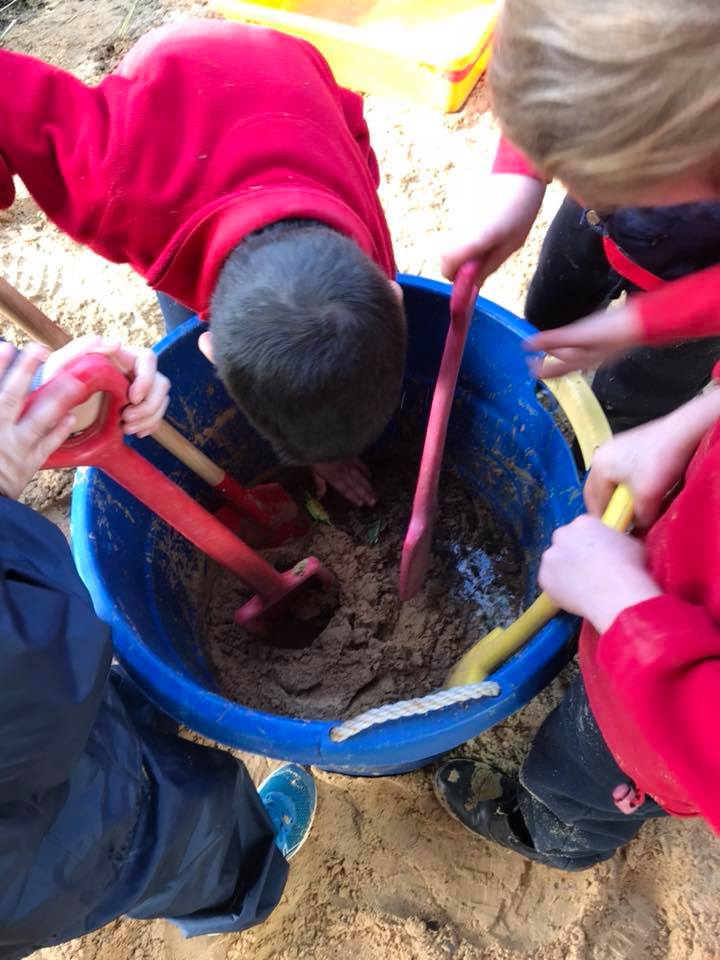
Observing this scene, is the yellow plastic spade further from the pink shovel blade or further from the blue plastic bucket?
the pink shovel blade

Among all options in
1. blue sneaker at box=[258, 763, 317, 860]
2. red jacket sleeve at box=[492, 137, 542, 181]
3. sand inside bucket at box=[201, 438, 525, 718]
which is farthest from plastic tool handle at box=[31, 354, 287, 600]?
red jacket sleeve at box=[492, 137, 542, 181]

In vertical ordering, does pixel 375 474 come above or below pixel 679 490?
below

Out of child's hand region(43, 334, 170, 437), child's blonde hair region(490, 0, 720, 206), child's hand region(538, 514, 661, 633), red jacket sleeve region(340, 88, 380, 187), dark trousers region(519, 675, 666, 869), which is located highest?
child's blonde hair region(490, 0, 720, 206)

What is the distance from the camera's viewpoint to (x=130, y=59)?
1036 millimetres

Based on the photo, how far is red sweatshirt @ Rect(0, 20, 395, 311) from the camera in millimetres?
878

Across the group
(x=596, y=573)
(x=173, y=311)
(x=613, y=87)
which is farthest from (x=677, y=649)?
(x=173, y=311)

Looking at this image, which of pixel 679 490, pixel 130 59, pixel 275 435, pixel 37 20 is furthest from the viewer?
pixel 37 20

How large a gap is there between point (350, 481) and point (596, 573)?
0.59m

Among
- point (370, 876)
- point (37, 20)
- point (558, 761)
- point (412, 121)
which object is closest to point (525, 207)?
point (558, 761)

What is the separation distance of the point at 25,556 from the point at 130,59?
2.55 ft

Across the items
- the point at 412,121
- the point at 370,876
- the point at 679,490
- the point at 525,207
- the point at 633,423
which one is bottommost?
the point at 370,876

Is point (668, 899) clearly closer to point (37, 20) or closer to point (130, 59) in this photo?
point (130, 59)

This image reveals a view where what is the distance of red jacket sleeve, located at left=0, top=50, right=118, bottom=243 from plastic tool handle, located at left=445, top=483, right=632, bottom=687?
71cm

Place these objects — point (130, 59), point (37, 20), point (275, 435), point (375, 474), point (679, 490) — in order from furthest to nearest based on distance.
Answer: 1. point (37, 20)
2. point (375, 474)
3. point (130, 59)
4. point (275, 435)
5. point (679, 490)
